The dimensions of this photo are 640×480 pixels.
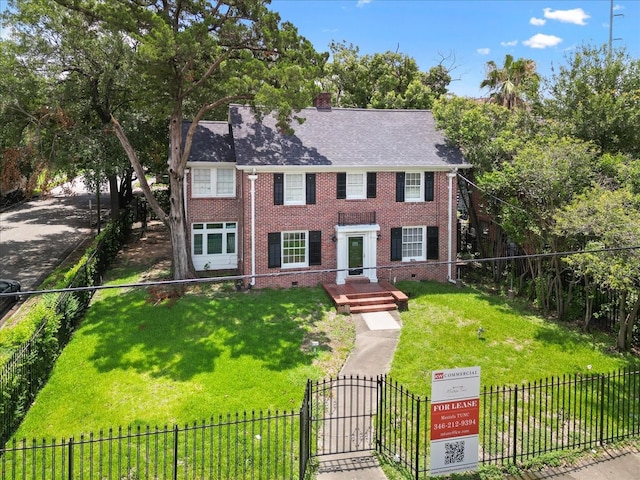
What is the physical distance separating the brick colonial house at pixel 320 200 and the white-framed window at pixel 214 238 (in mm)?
48

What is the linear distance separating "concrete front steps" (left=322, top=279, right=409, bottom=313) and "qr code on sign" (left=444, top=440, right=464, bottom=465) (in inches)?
395

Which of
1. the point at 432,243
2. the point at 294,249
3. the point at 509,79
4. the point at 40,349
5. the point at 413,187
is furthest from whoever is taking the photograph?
the point at 509,79

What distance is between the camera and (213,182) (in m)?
23.9

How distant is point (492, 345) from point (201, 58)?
52.9 ft

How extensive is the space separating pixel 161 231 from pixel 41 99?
1413 cm

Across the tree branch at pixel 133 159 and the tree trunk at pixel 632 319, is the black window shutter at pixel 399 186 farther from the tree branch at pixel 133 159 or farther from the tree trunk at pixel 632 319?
the tree branch at pixel 133 159

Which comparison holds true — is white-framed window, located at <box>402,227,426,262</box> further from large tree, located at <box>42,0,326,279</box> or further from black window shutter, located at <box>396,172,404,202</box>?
large tree, located at <box>42,0,326,279</box>

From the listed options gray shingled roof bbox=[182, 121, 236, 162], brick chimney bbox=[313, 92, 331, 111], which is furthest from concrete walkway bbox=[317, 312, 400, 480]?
brick chimney bbox=[313, 92, 331, 111]

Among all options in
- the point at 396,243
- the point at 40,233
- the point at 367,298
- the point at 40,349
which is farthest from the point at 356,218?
the point at 40,233

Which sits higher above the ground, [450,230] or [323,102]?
[323,102]

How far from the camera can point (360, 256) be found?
911 inches

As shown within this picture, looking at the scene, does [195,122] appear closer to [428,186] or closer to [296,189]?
[296,189]

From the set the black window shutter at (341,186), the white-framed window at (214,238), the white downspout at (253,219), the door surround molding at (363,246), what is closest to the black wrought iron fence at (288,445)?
the white downspout at (253,219)

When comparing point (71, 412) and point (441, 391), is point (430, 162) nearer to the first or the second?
point (441, 391)
